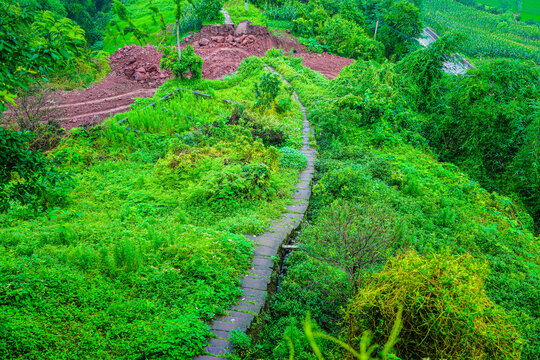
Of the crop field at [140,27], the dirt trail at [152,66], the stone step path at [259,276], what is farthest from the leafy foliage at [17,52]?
the crop field at [140,27]

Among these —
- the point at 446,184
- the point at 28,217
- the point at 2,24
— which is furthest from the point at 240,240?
the point at 446,184

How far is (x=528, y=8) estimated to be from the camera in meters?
53.0

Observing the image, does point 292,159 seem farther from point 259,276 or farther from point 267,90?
point 259,276

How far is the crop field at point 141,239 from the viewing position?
11.1ft

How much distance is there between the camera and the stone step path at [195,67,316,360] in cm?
360

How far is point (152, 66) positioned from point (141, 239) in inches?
652

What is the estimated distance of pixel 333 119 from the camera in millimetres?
10156

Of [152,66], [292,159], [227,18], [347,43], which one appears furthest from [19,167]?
[227,18]

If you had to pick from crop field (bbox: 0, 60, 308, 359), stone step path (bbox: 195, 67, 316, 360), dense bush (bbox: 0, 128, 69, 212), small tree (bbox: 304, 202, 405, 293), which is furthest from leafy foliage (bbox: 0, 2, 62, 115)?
small tree (bbox: 304, 202, 405, 293)

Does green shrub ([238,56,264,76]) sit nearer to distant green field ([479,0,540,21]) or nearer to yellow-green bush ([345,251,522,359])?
yellow-green bush ([345,251,522,359])

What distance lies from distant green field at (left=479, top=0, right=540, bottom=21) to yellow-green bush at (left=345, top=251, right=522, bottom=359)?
212 feet

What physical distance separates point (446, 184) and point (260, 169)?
5.19 metres

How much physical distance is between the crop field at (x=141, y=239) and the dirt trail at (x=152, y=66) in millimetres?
5039

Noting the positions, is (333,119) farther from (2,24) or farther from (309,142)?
(2,24)
